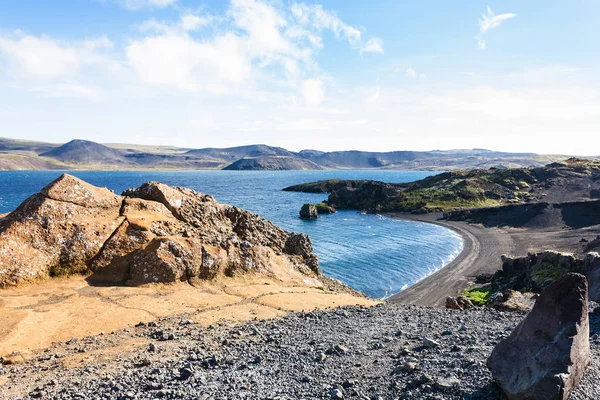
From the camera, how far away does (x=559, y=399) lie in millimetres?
10797

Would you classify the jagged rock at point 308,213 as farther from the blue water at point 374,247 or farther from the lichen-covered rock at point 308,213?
the blue water at point 374,247

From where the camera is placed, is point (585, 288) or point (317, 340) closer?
point (585, 288)

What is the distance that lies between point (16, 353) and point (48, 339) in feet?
5.73

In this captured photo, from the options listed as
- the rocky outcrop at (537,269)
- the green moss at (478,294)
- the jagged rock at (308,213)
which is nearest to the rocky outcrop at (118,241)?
the green moss at (478,294)

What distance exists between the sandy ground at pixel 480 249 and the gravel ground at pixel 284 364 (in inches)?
1503

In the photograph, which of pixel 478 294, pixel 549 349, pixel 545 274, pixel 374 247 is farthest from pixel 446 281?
pixel 549 349

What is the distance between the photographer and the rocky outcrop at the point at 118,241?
24.5 m

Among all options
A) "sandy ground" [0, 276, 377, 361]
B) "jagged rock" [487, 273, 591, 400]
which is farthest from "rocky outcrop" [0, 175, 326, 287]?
"jagged rock" [487, 273, 591, 400]

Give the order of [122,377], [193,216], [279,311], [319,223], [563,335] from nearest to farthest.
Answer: [563,335]
[122,377]
[279,311]
[193,216]
[319,223]

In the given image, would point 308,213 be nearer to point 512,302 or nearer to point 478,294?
point 478,294

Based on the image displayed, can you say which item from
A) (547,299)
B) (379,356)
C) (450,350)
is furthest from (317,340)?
(547,299)

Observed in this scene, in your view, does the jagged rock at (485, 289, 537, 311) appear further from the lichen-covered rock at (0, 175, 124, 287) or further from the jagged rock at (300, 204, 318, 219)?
the jagged rock at (300, 204, 318, 219)

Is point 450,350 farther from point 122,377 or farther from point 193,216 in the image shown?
point 193,216

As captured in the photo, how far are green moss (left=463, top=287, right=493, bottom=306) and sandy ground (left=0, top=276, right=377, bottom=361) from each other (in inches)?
1184
